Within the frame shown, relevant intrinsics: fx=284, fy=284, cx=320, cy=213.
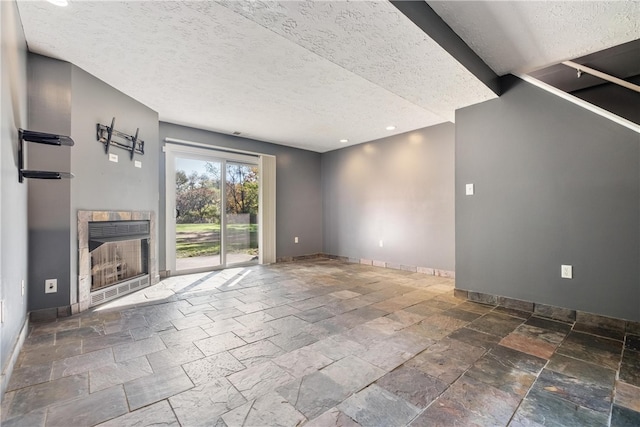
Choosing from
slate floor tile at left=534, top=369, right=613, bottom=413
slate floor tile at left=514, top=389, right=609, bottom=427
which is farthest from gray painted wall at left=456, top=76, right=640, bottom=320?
slate floor tile at left=514, top=389, right=609, bottom=427

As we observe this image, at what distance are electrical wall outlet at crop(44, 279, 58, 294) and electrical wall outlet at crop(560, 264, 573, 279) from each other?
4.63 metres

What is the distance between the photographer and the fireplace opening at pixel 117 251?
117 inches

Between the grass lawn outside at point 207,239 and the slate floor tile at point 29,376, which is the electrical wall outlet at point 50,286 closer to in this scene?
the slate floor tile at point 29,376

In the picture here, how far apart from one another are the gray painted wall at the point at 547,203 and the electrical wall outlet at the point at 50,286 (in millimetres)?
4083

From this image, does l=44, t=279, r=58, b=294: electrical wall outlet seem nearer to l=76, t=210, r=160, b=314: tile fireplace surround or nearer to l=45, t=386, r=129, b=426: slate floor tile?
l=76, t=210, r=160, b=314: tile fireplace surround

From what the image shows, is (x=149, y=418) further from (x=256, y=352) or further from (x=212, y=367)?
(x=256, y=352)

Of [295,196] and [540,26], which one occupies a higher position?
[540,26]

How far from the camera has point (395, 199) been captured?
504 cm

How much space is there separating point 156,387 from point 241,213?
3797mm

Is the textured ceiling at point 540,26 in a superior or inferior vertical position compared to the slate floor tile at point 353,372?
superior

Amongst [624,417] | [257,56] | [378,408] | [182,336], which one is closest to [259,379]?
[378,408]

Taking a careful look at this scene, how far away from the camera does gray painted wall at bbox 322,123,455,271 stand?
14.4ft

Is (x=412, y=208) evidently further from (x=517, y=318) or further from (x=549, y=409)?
(x=549, y=409)

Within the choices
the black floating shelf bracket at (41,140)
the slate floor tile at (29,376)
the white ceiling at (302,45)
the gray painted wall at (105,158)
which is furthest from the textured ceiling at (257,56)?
the slate floor tile at (29,376)
